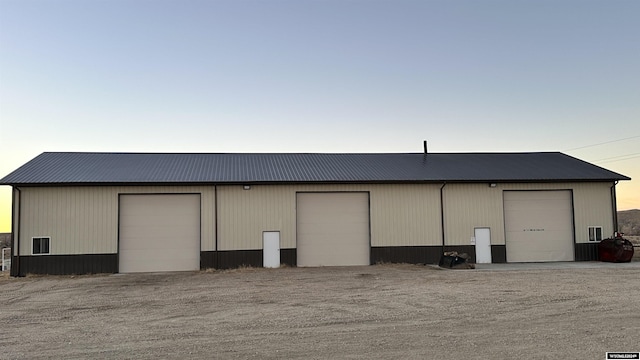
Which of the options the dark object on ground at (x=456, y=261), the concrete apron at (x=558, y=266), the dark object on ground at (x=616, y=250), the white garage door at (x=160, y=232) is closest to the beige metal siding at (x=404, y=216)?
the dark object on ground at (x=456, y=261)

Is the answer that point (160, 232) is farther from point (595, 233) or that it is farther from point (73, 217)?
point (595, 233)

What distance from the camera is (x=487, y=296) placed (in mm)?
14156

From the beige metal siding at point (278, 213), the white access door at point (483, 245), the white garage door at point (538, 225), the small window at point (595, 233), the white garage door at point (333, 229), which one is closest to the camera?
the beige metal siding at point (278, 213)

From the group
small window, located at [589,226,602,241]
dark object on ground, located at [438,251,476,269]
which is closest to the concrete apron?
dark object on ground, located at [438,251,476,269]

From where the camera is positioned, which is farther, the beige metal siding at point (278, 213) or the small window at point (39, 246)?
the beige metal siding at point (278, 213)

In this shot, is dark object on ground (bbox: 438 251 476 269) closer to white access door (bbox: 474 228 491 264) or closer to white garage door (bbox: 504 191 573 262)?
white access door (bbox: 474 228 491 264)

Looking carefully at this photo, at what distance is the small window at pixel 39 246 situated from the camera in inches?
845

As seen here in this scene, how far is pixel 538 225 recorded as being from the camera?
24609 millimetres

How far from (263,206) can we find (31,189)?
31.5ft

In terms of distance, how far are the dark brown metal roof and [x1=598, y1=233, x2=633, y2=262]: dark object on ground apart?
9.82 feet

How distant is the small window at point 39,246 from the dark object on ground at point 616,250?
24.5 meters

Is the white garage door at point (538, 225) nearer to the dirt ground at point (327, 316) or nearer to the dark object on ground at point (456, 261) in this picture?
the dark object on ground at point (456, 261)

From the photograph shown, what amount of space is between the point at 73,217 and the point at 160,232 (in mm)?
3542

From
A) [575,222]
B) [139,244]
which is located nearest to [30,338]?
[139,244]
